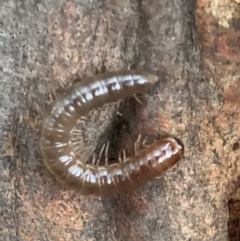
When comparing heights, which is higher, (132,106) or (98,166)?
(132,106)

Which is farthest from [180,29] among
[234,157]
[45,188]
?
[45,188]

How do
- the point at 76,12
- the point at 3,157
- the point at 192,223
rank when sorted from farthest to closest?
the point at 192,223 < the point at 3,157 < the point at 76,12

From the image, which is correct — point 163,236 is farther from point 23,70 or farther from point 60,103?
point 23,70
